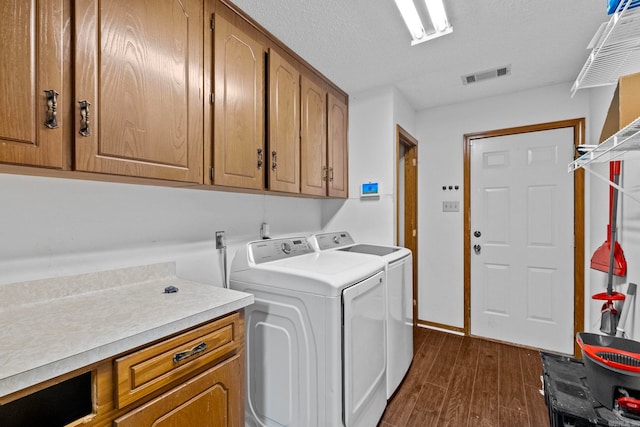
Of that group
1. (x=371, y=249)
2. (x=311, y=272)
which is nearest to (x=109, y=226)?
(x=311, y=272)

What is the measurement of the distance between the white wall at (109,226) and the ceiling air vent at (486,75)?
206 cm

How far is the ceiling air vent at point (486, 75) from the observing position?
225 centimetres

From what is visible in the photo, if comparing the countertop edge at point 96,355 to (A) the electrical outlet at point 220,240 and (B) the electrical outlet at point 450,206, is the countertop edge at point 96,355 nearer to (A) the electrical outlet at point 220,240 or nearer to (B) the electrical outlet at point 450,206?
(A) the electrical outlet at point 220,240

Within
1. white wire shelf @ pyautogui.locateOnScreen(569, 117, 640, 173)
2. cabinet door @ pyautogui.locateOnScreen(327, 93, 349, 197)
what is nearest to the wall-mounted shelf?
white wire shelf @ pyautogui.locateOnScreen(569, 117, 640, 173)

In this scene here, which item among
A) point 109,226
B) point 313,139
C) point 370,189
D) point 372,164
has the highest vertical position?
point 313,139

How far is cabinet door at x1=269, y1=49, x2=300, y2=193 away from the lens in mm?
1772

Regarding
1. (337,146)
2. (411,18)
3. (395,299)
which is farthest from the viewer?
(337,146)

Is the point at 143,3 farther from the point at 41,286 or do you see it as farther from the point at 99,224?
the point at 41,286

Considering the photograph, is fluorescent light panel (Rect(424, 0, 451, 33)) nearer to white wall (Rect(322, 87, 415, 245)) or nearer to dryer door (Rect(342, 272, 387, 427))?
white wall (Rect(322, 87, 415, 245))

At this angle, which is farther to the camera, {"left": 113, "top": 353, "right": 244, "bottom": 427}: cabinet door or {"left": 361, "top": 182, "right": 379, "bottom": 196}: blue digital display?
{"left": 361, "top": 182, "right": 379, "bottom": 196}: blue digital display

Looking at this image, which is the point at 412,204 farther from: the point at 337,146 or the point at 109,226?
the point at 109,226

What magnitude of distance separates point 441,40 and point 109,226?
7.12 ft

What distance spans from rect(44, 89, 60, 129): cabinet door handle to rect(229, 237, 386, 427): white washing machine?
990mm

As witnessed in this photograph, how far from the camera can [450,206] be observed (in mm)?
2945
